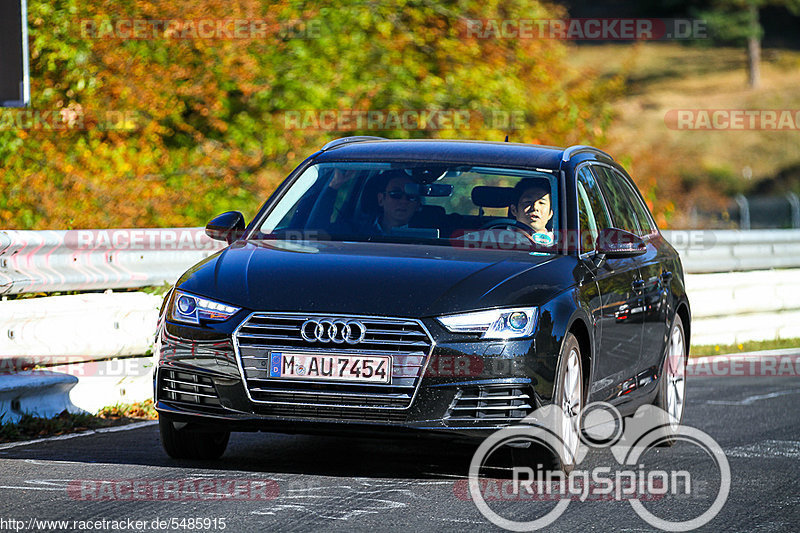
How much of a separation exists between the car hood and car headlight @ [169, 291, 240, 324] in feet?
0.12

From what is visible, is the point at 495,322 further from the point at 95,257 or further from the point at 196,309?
the point at 95,257

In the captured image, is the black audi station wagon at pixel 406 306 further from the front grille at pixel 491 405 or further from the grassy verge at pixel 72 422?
the grassy verge at pixel 72 422

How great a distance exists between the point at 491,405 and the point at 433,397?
29 cm

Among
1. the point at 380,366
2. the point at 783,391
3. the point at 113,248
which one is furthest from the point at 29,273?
the point at 783,391

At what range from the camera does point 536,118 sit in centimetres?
2323

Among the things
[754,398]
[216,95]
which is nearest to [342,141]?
[754,398]

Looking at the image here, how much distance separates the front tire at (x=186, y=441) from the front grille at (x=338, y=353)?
2.57ft

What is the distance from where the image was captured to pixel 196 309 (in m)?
6.68

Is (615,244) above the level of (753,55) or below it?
below

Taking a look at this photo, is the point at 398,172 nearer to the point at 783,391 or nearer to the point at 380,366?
the point at 380,366

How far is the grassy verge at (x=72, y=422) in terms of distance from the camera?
8.00 m

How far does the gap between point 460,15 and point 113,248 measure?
1320cm

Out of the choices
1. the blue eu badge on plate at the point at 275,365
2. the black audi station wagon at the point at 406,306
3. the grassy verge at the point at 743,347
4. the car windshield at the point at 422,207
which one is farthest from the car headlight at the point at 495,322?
the grassy verge at the point at 743,347

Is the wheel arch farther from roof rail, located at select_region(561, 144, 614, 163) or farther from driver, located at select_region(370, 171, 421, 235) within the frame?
roof rail, located at select_region(561, 144, 614, 163)
